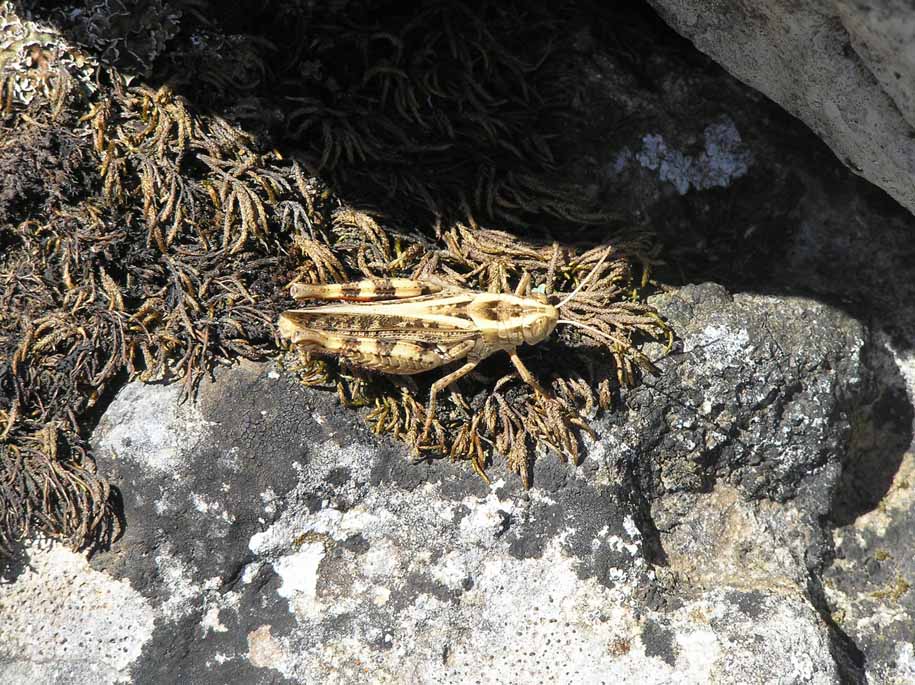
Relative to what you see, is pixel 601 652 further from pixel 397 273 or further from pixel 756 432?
pixel 397 273

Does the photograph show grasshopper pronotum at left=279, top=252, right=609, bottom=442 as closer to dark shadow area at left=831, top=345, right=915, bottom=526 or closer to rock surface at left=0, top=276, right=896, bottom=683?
rock surface at left=0, top=276, right=896, bottom=683

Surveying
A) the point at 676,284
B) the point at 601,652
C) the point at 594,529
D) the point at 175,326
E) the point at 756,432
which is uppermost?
the point at 676,284

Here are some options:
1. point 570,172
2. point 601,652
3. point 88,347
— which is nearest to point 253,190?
point 88,347

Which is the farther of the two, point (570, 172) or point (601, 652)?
point (570, 172)

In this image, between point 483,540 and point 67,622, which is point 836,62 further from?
point 67,622

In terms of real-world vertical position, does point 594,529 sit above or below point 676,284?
below

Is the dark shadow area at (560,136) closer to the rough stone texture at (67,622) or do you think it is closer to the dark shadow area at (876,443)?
the dark shadow area at (876,443)

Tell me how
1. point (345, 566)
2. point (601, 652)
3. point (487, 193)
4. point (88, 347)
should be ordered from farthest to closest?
point (487, 193)
point (88, 347)
point (345, 566)
point (601, 652)

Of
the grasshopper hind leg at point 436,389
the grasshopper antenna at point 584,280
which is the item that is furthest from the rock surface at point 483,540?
the grasshopper antenna at point 584,280
